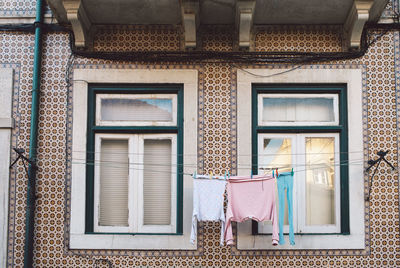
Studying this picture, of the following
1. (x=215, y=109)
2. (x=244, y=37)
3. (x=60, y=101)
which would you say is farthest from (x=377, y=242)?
(x=60, y=101)

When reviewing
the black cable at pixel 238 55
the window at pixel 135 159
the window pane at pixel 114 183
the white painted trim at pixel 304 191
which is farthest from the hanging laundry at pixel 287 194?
the window pane at pixel 114 183

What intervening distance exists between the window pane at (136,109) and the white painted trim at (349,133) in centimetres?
114

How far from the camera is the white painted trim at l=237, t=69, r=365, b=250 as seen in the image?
6848 mm

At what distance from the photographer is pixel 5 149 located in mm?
7027

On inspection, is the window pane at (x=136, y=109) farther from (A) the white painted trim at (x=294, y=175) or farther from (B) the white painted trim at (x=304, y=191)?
(B) the white painted trim at (x=304, y=191)

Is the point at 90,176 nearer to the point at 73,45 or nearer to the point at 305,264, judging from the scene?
the point at 73,45

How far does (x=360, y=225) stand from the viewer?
22.5 ft

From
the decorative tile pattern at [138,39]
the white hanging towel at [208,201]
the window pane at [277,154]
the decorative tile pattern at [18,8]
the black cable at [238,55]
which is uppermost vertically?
the decorative tile pattern at [18,8]

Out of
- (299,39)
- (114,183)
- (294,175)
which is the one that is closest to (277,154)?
(294,175)

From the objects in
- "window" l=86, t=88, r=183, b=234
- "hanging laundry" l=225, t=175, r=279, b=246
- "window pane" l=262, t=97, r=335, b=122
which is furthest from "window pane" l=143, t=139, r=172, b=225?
"window pane" l=262, t=97, r=335, b=122

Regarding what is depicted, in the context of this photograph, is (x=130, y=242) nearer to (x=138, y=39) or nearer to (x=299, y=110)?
(x=138, y=39)

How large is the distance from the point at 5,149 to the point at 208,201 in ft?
10.2

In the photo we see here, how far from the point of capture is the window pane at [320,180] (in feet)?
23.3

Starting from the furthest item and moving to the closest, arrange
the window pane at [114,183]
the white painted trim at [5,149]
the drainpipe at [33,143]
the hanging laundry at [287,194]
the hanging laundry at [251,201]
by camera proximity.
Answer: the window pane at [114,183]
the white painted trim at [5,149]
the drainpipe at [33,143]
the hanging laundry at [287,194]
the hanging laundry at [251,201]
